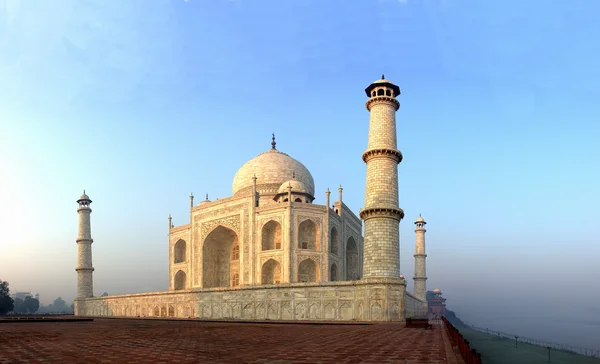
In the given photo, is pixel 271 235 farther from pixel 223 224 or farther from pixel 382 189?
pixel 382 189

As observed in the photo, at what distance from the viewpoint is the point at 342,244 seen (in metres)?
33.0

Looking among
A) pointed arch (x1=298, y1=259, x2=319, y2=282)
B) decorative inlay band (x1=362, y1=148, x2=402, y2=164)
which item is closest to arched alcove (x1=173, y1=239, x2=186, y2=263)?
pointed arch (x1=298, y1=259, x2=319, y2=282)

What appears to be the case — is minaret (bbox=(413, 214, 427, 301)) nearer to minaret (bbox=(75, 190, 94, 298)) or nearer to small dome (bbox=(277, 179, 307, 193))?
small dome (bbox=(277, 179, 307, 193))

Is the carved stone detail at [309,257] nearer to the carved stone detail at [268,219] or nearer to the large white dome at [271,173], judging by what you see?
the carved stone detail at [268,219]

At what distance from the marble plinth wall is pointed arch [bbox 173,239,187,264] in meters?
5.17

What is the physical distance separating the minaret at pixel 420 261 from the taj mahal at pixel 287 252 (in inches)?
3.3

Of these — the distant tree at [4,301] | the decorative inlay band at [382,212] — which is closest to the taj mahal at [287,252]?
the decorative inlay band at [382,212]

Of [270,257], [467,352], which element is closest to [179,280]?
[270,257]

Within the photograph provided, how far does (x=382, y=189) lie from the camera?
68.9 feet

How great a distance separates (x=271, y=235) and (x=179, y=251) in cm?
965

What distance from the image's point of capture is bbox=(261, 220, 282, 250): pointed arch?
3161 centimetres

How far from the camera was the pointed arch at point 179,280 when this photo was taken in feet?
119

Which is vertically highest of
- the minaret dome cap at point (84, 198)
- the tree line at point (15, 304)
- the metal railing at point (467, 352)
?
the minaret dome cap at point (84, 198)

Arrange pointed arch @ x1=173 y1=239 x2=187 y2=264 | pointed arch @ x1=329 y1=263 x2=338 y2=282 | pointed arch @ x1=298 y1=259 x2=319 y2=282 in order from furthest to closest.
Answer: pointed arch @ x1=173 y1=239 x2=187 y2=264, pointed arch @ x1=329 y1=263 x2=338 y2=282, pointed arch @ x1=298 y1=259 x2=319 y2=282
